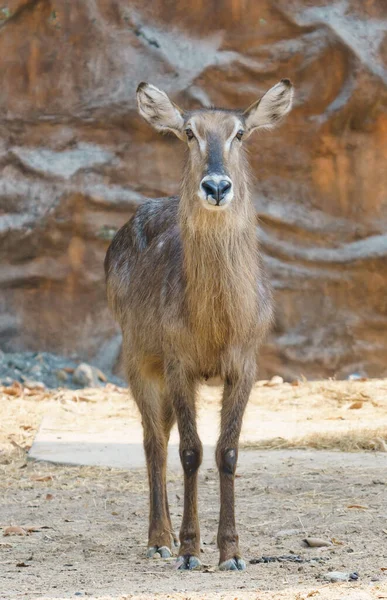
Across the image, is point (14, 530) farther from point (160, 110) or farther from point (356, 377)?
point (356, 377)

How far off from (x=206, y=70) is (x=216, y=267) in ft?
23.5

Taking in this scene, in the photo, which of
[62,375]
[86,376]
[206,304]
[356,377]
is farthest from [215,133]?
[356,377]

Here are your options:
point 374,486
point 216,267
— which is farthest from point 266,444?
point 216,267

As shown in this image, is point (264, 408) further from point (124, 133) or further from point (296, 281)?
point (124, 133)

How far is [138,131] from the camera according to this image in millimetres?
12242

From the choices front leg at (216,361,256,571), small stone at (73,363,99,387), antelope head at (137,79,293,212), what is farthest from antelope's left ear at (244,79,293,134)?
small stone at (73,363,99,387)

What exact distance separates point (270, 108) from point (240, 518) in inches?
Result: 86.1

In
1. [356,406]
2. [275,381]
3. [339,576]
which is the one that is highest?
[339,576]

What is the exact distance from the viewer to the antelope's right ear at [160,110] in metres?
5.78

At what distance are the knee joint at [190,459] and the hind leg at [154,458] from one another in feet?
1.51

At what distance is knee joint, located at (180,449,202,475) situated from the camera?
17.2 feet

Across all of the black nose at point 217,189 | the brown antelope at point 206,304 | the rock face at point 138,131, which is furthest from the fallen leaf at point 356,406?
the black nose at point 217,189

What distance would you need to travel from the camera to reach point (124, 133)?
40.2 ft

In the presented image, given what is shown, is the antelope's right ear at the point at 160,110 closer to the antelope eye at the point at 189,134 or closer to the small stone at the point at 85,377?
the antelope eye at the point at 189,134
